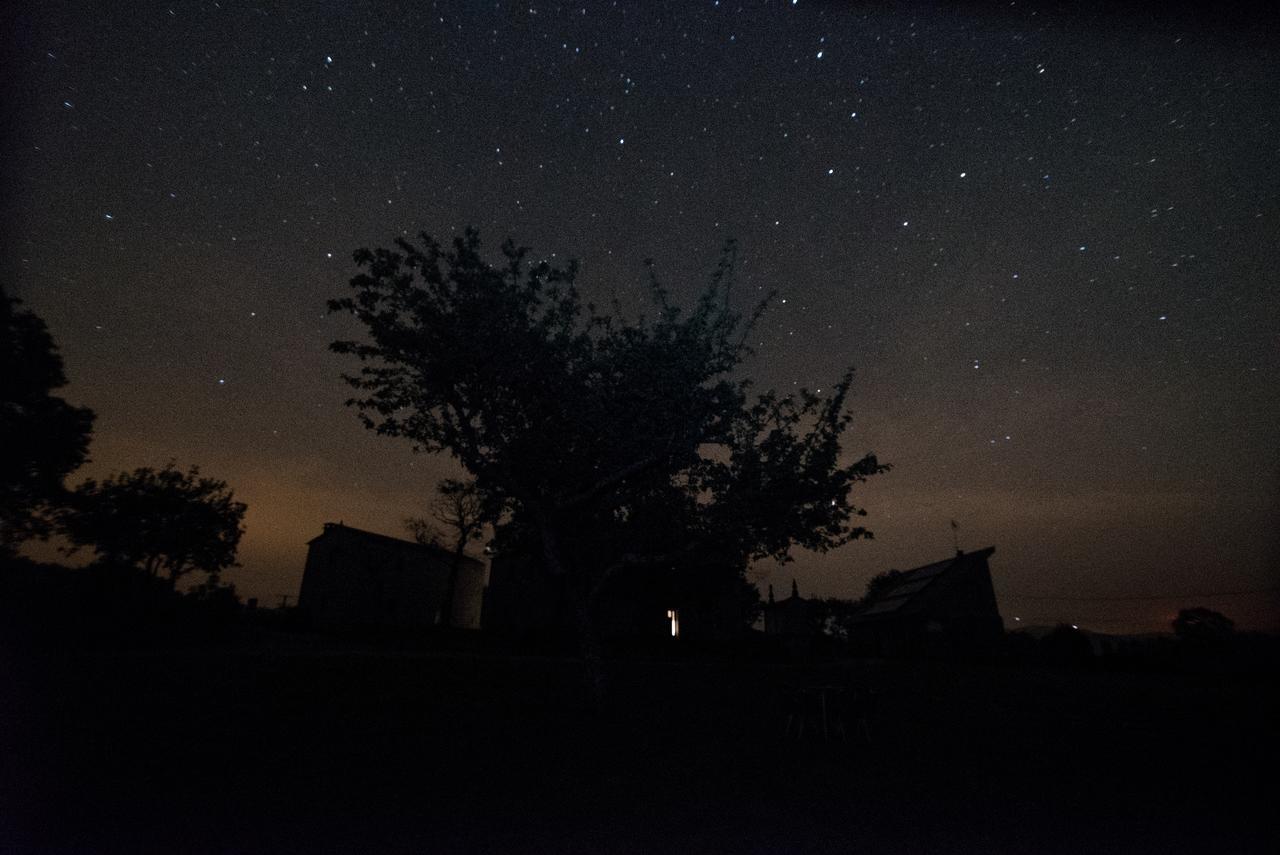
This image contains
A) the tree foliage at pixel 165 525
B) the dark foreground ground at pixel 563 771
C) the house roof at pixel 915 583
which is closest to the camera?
the dark foreground ground at pixel 563 771

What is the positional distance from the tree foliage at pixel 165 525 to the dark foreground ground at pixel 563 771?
19.6m

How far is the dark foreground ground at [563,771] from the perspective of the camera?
6738 millimetres

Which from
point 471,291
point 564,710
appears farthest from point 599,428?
point 564,710

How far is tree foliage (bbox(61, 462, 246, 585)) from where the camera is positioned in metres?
34.6

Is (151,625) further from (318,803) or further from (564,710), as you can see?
(318,803)

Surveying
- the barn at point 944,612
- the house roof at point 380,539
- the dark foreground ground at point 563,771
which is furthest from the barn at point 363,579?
the dark foreground ground at point 563,771

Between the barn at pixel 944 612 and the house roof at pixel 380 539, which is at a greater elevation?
the house roof at pixel 380 539

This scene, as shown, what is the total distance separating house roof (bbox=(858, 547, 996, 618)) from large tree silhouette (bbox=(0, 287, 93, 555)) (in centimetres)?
4945

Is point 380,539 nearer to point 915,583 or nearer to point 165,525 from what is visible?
point 165,525

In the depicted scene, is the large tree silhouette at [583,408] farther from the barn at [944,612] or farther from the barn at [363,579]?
the barn at [363,579]

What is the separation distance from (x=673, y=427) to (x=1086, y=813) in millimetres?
10474

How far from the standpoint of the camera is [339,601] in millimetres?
53688

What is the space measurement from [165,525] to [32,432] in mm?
23531

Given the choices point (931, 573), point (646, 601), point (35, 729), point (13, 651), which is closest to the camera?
point (35, 729)
